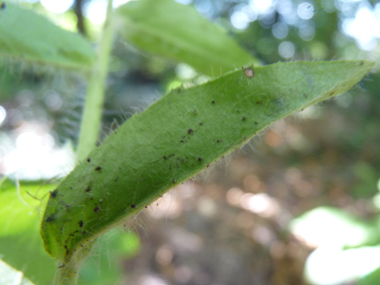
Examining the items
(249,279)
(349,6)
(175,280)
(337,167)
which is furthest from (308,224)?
(337,167)

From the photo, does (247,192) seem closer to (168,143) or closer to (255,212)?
(255,212)

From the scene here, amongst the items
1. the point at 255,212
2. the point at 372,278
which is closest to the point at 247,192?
the point at 255,212

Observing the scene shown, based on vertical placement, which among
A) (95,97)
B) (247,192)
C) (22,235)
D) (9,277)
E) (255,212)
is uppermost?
(247,192)

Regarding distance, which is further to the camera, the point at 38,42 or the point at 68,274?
the point at 38,42

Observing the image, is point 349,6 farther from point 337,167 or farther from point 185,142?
point 337,167

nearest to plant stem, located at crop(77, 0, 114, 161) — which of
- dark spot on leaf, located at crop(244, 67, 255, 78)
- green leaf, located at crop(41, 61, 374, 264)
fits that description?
green leaf, located at crop(41, 61, 374, 264)
